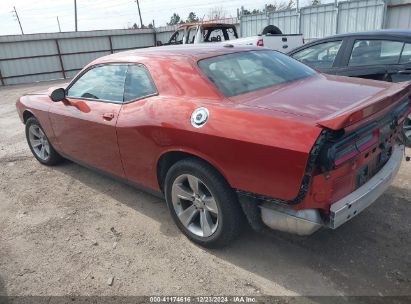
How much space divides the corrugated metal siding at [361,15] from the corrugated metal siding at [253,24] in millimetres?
3483

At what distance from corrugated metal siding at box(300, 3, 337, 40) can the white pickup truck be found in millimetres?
2960

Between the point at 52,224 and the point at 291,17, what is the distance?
43.0 feet

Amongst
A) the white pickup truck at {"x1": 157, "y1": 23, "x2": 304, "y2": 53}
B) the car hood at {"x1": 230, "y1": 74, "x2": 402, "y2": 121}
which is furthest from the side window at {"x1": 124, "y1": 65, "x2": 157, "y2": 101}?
the white pickup truck at {"x1": 157, "y1": 23, "x2": 304, "y2": 53}

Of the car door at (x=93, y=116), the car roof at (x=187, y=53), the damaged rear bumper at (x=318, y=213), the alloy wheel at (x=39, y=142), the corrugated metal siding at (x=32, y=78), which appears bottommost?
the corrugated metal siding at (x=32, y=78)

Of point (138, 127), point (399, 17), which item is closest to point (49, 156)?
point (138, 127)

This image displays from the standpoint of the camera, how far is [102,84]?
3.88 meters

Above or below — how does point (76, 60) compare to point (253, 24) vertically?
below

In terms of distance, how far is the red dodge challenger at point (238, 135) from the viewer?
2.32 metres

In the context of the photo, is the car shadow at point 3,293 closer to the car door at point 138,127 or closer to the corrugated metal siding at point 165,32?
the car door at point 138,127

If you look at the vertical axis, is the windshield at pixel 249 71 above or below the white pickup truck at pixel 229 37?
above

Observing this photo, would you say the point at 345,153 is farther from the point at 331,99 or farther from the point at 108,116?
the point at 108,116

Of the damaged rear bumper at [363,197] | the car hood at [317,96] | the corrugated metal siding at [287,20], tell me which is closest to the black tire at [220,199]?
the car hood at [317,96]

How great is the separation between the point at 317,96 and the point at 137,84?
5.48 feet

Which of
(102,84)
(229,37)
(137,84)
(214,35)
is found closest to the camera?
(137,84)
